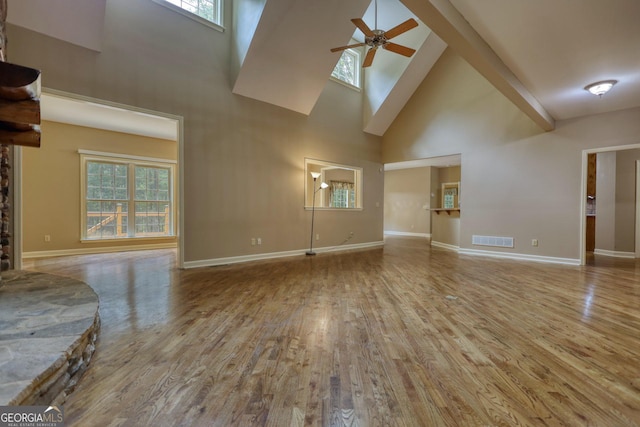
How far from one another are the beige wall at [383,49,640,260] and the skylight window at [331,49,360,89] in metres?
1.55

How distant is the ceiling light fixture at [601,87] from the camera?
146 inches

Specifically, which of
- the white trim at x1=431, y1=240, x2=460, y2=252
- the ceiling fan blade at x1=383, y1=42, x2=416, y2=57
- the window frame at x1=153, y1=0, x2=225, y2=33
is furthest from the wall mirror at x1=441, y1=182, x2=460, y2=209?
the window frame at x1=153, y1=0, x2=225, y2=33

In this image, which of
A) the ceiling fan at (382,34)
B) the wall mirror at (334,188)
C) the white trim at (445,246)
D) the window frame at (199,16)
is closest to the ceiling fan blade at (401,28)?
the ceiling fan at (382,34)

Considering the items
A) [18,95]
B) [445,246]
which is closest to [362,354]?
[18,95]

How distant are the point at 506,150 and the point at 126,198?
28.9 feet

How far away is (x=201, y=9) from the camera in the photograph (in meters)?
4.75

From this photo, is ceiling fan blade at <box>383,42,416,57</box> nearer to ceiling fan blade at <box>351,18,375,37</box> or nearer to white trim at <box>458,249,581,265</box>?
ceiling fan blade at <box>351,18,375,37</box>

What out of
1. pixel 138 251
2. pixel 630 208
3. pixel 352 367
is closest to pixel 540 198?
pixel 630 208

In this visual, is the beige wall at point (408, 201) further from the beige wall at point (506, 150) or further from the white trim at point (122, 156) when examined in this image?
the white trim at point (122, 156)

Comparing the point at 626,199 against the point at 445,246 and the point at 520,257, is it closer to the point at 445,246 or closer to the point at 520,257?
the point at 520,257

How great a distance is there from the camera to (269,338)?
82.9 inches

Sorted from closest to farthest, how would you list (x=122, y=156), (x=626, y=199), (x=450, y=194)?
(x=626, y=199), (x=122, y=156), (x=450, y=194)

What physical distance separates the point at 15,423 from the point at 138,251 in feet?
20.8

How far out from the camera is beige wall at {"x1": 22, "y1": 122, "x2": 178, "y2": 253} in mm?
5629
